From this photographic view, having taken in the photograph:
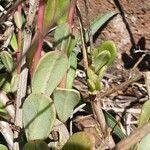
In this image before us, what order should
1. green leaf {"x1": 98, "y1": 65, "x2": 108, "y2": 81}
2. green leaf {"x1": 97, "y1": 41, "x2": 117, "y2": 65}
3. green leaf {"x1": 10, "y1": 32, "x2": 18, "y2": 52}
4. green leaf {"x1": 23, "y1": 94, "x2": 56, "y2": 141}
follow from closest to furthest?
green leaf {"x1": 23, "y1": 94, "x2": 56, "y2": 141} < green leaf {"x1": 98, "y1": 65, "x2": 108, "y2": 81} < green leaf {"x1": 97, "y1": 41, "x2": 117, "y2": 65} < green leaf {"x1": 10, "y1": 32, "x2": 18, "y2": 52}

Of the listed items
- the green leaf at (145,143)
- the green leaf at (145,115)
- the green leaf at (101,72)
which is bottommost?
the green leaf at (145,115)

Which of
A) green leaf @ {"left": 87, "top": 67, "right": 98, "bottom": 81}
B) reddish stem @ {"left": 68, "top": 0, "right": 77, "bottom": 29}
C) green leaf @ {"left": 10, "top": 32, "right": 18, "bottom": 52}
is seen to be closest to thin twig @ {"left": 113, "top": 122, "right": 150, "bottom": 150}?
green leaf @ {"left": 87, "top": 67, "right": 98, "bottom": 81}

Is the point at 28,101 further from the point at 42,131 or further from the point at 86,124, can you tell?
the point at 86,124

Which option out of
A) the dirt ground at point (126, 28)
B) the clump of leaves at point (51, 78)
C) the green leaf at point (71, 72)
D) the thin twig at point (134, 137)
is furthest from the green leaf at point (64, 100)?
the dirt ground at point (126, 28)

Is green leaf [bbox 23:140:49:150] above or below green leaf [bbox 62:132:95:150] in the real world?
above

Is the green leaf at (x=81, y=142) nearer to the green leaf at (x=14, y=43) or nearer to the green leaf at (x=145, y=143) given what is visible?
the green leaf at (x=145, y=143)

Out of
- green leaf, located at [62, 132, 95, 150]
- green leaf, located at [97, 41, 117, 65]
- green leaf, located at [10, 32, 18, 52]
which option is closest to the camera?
green leaf, located at [62, 132, 95, 150]

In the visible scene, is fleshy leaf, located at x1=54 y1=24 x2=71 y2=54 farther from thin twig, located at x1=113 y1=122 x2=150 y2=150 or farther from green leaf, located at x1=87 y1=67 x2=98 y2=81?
thin twig, located at x1=113 y1=122 x2=150 y2=150
